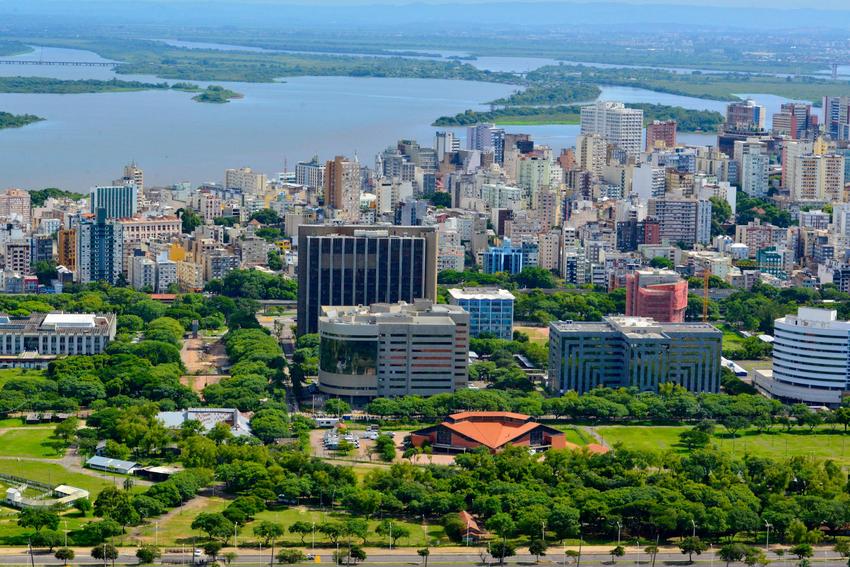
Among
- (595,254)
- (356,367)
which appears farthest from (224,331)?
(595,254)

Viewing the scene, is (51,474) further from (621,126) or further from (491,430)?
(621,126)

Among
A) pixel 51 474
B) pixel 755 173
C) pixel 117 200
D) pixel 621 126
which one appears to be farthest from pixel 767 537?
pixel 621 126

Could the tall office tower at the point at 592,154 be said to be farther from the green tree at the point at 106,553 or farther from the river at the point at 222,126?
the green tree at the point at 106,553

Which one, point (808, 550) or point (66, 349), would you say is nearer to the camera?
point (808, 550)

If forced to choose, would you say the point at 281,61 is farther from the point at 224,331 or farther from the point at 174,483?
the point at 174,483

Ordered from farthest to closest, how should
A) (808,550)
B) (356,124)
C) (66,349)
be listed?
(356,124)
(66,349)
(808,550)
